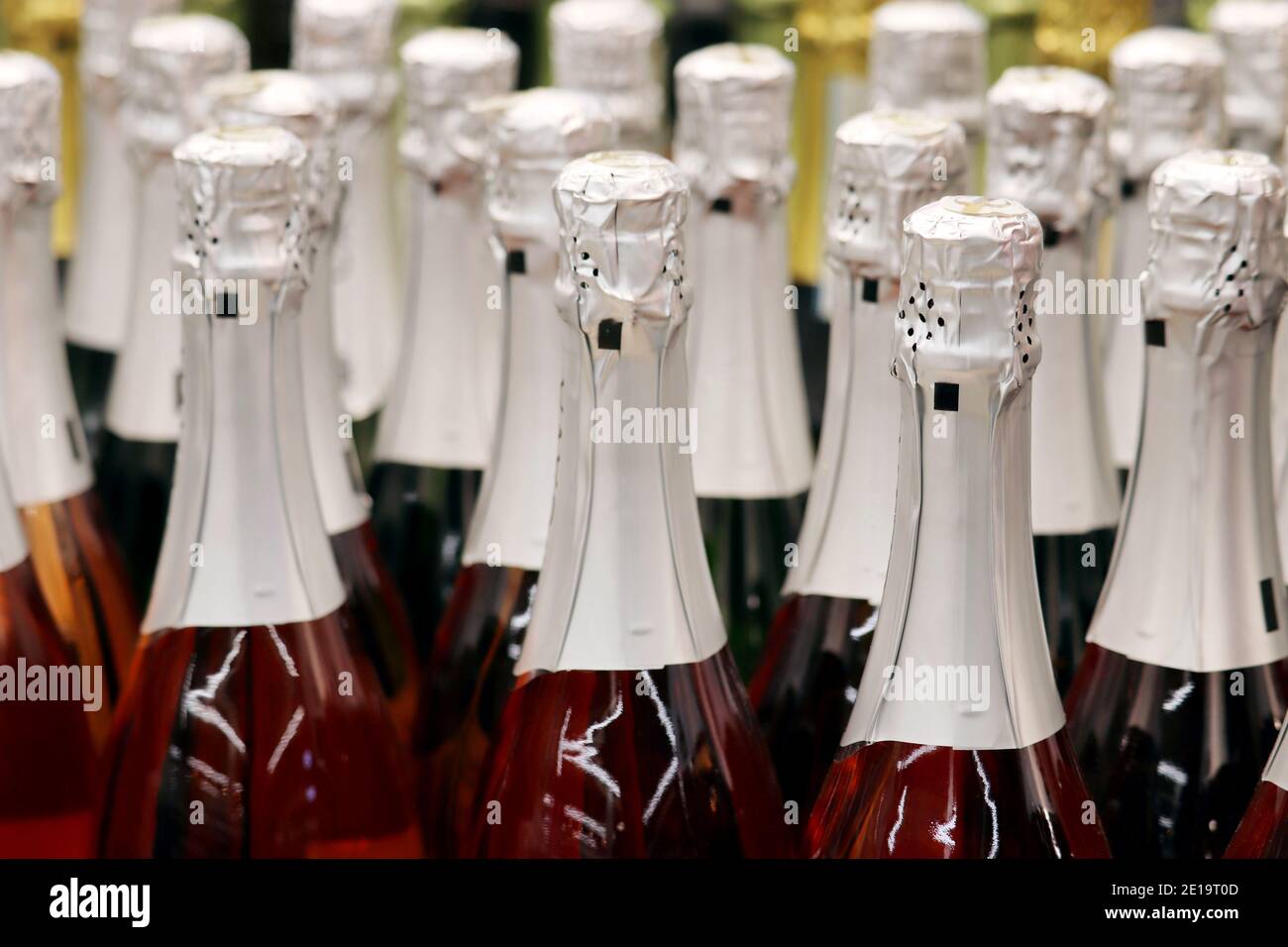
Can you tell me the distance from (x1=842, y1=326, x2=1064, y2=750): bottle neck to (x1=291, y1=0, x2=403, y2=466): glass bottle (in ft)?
1.51

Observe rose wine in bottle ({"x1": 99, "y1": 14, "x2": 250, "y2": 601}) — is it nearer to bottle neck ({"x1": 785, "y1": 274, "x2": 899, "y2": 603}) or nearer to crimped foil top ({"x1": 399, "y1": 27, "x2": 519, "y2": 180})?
crimped foil top ({"x1": 399, "y1": 27, "x2": 519, "y2": 180})

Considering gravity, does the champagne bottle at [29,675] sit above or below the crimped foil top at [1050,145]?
below

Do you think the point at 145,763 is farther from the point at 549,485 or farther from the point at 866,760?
the point at 866,760

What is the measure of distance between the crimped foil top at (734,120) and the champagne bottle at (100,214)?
44cm

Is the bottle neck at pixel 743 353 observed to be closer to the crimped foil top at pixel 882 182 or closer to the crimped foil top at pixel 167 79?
the crimped foil top at pixel 882 182

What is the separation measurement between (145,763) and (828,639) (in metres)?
0.35

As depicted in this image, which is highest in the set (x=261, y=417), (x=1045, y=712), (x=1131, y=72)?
(x=1131, y=72)

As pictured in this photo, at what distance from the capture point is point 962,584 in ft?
2.21

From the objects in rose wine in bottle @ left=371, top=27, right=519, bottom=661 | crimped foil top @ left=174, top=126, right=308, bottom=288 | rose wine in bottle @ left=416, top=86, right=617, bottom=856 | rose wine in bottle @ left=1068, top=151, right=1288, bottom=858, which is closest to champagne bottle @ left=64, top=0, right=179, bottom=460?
rose wine in bottle @ left=371, top=27, right=519, bottom=661

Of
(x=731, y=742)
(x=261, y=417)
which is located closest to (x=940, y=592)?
(x=731, y=742)

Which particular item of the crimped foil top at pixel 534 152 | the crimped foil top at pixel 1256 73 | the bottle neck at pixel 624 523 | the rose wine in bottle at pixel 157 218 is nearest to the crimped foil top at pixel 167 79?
the rose wine in bottle at pixel 157 218

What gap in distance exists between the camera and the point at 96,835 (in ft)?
2.86

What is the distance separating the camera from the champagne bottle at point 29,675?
0.86 metres

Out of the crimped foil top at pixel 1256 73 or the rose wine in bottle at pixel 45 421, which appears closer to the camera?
the rose wine in bottle at pixel 45 421
